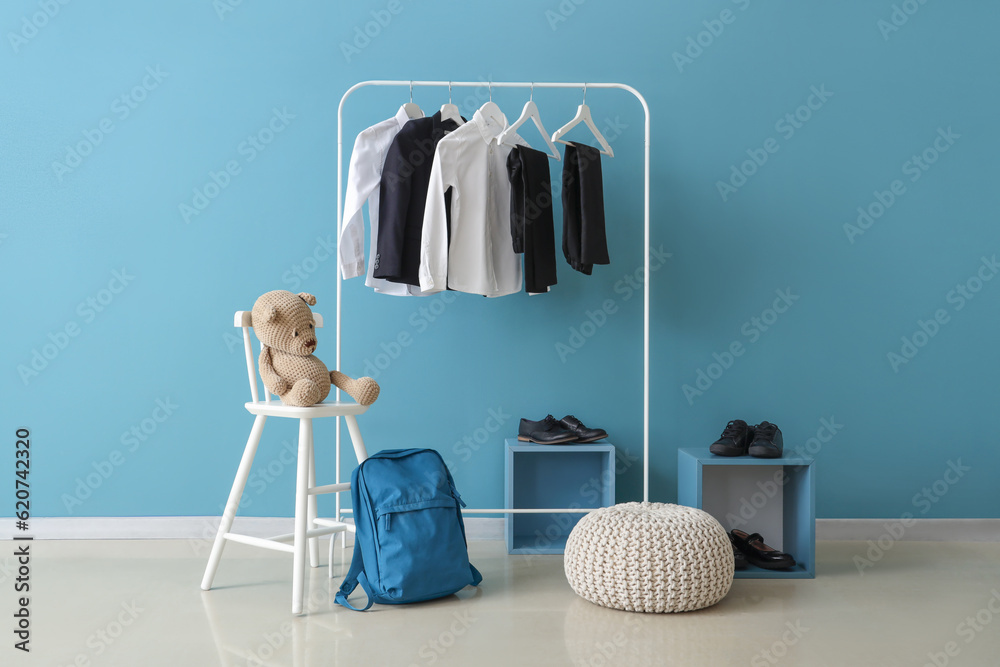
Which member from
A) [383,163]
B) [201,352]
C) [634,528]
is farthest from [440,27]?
[634,528]

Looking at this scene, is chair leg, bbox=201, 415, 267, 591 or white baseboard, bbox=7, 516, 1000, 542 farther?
white baseboard, bbox=7, 516, 1000, 542

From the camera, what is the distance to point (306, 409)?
2025 mm

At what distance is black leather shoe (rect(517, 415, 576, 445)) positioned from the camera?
257cm

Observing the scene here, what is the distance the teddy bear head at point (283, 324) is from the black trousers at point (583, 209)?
0.91m

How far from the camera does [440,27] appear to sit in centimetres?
280

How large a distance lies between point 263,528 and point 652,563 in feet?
4.91

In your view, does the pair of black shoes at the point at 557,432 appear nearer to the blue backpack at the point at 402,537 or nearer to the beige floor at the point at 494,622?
the beige floor at the point at 494,622

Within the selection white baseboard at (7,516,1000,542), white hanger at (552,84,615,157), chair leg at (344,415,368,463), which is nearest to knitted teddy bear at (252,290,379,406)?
chair leg at (344,415,368,463)

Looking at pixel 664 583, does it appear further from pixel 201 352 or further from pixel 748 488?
pixel 201 352

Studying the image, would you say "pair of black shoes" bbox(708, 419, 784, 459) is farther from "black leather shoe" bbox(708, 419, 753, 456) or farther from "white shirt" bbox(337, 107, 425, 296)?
"white shirt" bbox(337, 107, 425, 296)

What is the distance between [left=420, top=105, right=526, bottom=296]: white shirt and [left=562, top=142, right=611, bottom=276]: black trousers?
0.20m

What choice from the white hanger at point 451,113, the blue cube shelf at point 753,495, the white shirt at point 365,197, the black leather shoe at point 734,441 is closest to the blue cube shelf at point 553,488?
the blue cube shelf at point 753,495

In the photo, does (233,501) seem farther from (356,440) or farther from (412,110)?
(412,110)

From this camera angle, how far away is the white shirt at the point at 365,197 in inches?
97.0
